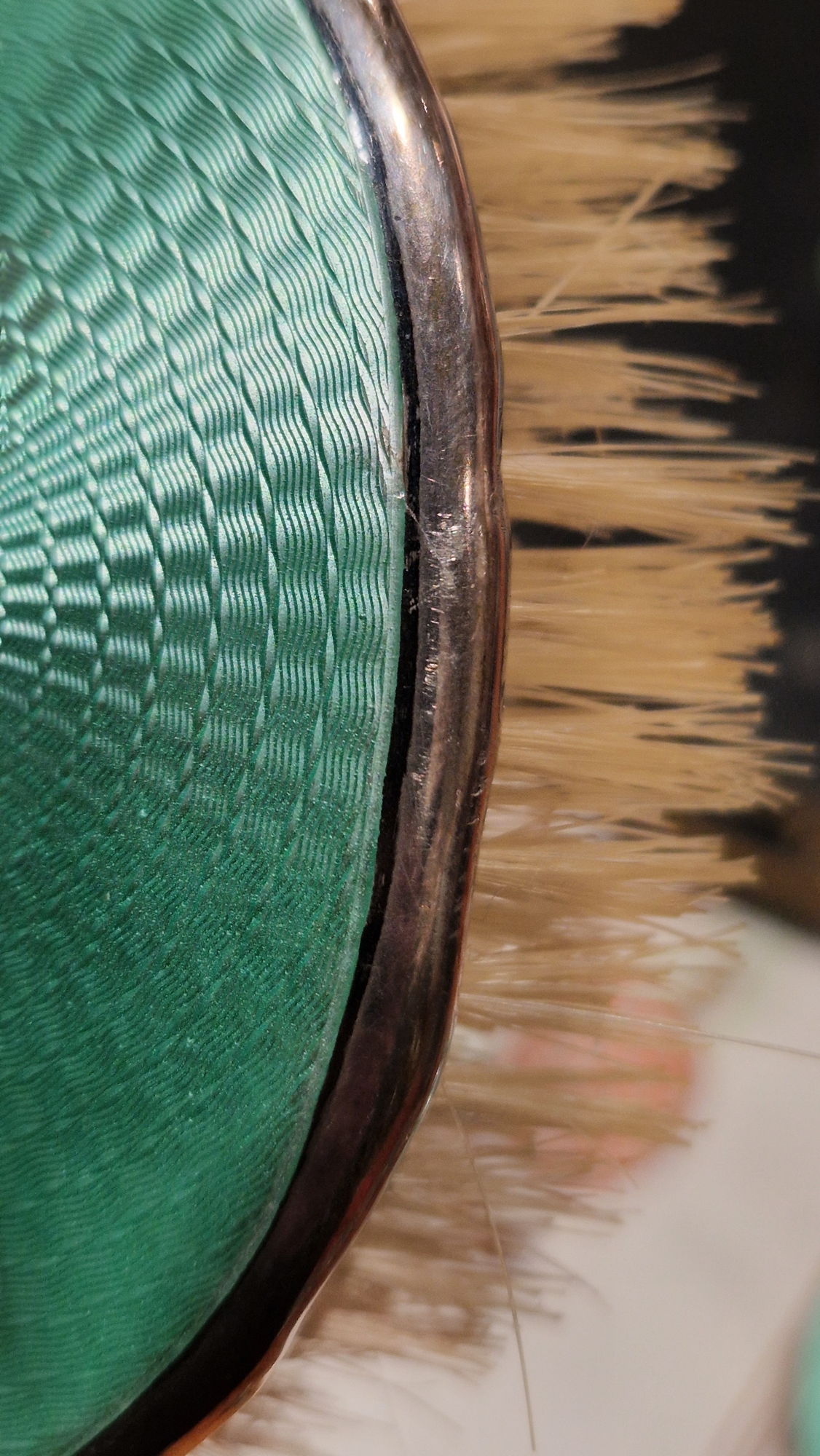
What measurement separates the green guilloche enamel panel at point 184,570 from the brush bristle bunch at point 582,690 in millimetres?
179

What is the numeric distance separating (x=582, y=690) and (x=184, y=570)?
0.23 metres

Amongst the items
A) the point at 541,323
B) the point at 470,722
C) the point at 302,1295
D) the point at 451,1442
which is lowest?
the point at 451,1442

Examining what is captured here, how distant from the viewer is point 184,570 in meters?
0.22

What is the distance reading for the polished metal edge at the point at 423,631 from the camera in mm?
224

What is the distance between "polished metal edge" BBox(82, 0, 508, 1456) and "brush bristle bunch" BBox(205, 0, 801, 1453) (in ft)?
0.55

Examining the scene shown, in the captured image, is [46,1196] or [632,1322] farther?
[632,1322]

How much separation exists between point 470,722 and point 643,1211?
0.86ft

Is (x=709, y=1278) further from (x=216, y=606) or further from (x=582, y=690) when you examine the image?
(x=216, y=606)

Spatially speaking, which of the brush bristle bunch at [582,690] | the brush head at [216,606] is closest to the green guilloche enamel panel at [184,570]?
the brush head at [216,606]

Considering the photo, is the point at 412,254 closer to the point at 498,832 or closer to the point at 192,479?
the point at 192,479

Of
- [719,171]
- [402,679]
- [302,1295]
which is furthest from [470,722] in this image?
[719,171]

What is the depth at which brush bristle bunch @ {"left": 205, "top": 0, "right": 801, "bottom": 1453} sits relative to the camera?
15.3 inches

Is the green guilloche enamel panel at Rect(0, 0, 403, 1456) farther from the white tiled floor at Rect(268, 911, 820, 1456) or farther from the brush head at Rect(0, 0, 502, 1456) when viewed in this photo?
the white tiled floor at Rect(268, 911, 820, 1456)

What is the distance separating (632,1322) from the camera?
414mm
